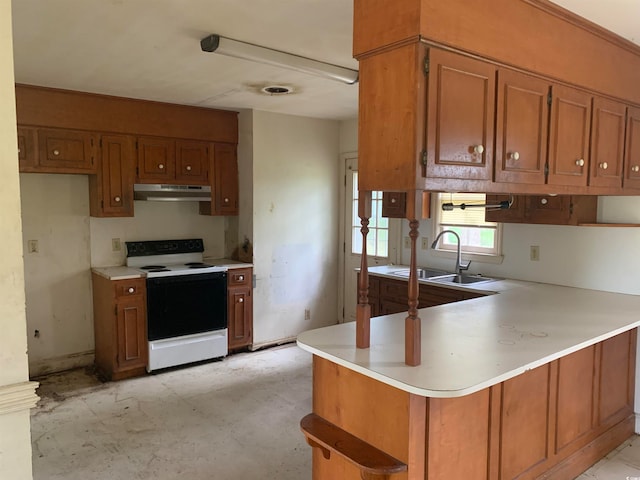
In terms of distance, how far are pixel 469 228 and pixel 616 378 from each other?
5.61ft

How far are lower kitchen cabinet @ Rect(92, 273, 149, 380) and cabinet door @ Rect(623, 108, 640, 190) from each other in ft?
12.7

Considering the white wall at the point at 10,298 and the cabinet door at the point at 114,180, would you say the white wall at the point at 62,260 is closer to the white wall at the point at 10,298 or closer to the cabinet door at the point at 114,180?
the cabinet door at the point at 114,180

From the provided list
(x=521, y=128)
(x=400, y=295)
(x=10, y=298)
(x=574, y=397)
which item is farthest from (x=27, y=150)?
(x=574, y=397)

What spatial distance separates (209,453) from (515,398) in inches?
75.0

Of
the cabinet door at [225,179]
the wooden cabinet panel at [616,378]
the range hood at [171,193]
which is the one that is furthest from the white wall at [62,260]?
the wooden cabinet panel at [616,378]

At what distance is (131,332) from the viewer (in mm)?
4219

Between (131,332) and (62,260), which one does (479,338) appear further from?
(62,260)

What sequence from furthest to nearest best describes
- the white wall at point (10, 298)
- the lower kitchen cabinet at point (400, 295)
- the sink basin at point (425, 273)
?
the sink basin at point (425, 273)
the lower kitchen cabinet at point (400, 295)
the white wall at point (10, 298)

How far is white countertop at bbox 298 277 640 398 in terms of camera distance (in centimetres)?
180

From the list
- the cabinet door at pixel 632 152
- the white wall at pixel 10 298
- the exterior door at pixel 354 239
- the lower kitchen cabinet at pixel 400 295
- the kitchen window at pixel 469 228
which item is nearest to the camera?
the white wall at pixel 10 298

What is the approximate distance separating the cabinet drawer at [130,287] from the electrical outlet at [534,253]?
11.0 feet

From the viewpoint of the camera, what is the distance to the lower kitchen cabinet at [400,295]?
3682mm

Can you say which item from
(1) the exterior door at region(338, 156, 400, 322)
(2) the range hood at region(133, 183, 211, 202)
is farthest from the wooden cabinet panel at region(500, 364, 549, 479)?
(2) the range hood at region(133, 183, 211, 202)

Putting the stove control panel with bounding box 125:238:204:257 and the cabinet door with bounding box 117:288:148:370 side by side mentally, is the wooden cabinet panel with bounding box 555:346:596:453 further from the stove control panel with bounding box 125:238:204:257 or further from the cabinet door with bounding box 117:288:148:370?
the stove control panel with bounding box 125:238:204:257
